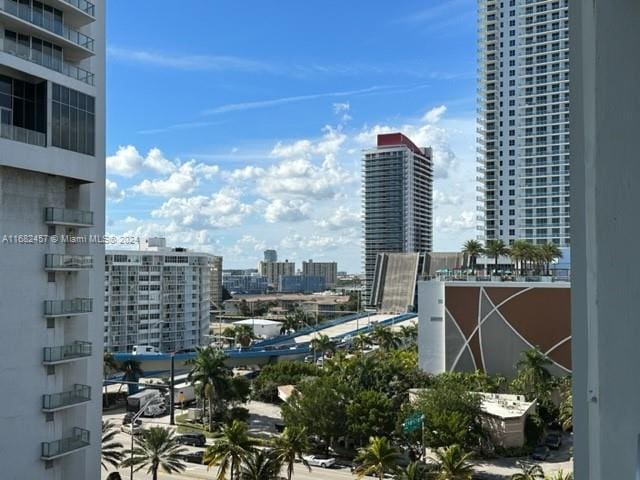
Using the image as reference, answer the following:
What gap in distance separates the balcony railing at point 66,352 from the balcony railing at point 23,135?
640cm

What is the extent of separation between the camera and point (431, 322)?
4541cm

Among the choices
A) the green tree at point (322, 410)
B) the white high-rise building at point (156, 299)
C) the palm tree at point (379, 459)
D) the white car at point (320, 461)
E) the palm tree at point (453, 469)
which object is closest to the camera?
the palm tree at point (453, 469)

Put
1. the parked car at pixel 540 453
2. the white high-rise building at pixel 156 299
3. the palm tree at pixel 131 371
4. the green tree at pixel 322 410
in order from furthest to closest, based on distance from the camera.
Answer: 1. the white high-rise building at pixel 156 299
2. the palm tree at pixel 131 371
3. the green tree at pixel 322 410
4. the parked car at pixel 540 453

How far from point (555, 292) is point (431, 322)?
30.3 ft

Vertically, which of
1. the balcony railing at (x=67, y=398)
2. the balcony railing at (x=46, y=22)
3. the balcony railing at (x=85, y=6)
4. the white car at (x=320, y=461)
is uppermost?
the balcony railing at (x=85, y=6)

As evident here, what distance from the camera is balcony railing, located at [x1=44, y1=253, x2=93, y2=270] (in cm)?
1862

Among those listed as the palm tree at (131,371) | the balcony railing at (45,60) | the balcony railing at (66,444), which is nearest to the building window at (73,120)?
the balcony railing at (45,60)

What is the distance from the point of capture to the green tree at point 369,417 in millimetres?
32312

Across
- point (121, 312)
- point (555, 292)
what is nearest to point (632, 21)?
point (555, 292)

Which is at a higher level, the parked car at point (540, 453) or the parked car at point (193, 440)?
the parked car at point (540, 453)

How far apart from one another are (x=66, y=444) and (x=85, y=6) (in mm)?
14401

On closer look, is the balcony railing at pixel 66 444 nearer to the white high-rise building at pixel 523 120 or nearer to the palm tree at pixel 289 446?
the palm tree at pixel 289 446

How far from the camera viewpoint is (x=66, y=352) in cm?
1934

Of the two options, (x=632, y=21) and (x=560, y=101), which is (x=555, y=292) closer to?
(x=632, y=21)
